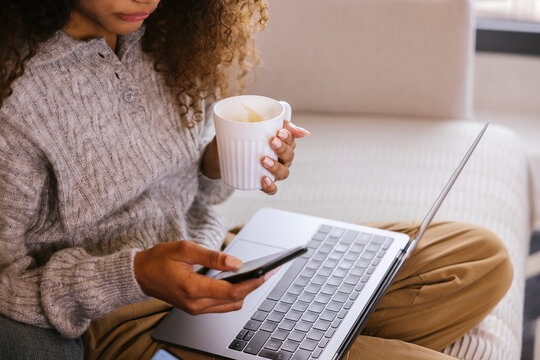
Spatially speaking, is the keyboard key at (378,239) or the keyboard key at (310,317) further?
the keyboard key at (378,239)

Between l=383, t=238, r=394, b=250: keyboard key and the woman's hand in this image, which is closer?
the woman's hand

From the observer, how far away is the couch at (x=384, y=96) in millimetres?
1528

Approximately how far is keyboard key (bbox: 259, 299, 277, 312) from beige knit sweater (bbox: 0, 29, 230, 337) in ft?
0.56

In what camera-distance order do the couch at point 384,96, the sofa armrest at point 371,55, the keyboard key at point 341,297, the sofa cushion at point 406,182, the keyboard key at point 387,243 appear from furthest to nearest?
the sofa armrest at point 371,55, the couch at point 384,96, the sofa cushion at point 406,182, the keyboard key at point 387,243, the keyboard key at point 341,297

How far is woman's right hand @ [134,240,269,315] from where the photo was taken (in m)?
0.86

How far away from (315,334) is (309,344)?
2cm

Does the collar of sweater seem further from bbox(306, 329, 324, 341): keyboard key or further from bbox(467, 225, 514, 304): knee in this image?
bbox(467, 225, 514, 304): knee

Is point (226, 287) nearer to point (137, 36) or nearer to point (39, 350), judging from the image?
point (39, 350)

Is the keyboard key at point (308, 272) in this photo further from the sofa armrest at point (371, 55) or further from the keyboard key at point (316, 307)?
the sofa armrest at point (371, 55)

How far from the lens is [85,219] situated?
999mm

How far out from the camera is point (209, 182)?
1235mm

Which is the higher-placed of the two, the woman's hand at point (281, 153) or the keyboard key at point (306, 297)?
the woman's hand at point (281, 153)

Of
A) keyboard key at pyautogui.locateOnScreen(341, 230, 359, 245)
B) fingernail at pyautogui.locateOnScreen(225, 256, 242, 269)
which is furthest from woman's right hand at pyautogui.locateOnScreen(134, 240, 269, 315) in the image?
keyboard key at pyautogui.locateOnScreen(341, 230, 359, 245)

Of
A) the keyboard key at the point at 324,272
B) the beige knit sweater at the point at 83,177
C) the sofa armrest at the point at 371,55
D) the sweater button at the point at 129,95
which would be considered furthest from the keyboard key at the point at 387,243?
the sofa armrest at the point at 371,55
